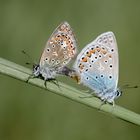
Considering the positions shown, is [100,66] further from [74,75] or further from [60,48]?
[60,48]

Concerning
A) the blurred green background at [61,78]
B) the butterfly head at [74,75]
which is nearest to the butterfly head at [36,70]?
the butterfly head at [74,75]

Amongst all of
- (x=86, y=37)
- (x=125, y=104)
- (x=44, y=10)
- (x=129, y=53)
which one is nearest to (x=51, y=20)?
(x=44, y=10)

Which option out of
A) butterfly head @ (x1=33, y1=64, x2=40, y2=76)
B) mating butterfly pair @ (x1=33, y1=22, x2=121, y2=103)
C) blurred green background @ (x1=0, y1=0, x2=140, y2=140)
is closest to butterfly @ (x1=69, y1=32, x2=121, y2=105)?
mating butterfly pair @ (x1=33, y1=22, x2=121, y2=103)

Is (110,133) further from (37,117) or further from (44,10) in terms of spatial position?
(44,10)

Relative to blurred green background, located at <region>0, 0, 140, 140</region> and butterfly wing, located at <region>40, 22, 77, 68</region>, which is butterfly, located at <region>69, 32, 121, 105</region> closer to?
butterfly wing, located at <region>40, 22, 77, 68</region>

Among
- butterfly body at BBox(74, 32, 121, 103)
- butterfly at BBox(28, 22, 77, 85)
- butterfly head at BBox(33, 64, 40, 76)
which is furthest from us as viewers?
butterfly at BBox(28, 22, 77, 85)

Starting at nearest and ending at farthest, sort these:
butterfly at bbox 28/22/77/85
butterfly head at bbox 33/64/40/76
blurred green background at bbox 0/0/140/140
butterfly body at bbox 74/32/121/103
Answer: butterfly head at bbox 33/64/40/76, butterfly body at bbox 74/32/121/103, butterfly at bbox 28/22/77/85, blurred green background at bbox 0/0/140/140

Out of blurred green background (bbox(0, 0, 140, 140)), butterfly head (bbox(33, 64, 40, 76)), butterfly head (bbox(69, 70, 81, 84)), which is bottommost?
blurred green background (bbox(0, 0, 140, 140))

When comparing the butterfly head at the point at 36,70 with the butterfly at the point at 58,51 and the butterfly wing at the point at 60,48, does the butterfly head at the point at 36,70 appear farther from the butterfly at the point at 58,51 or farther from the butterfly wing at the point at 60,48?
the butterfly wing at the point at 60,48

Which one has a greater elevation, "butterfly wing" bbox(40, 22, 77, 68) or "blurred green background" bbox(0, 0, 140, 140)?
"butterfly wing" bbox(40, 22, 77, 68)
